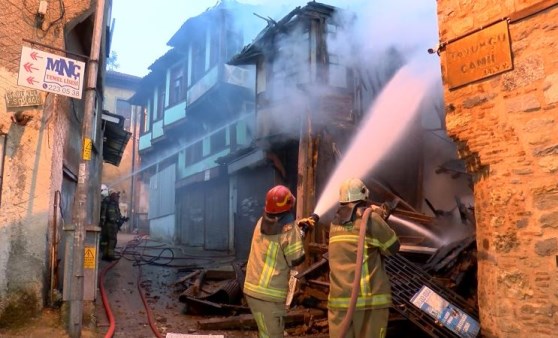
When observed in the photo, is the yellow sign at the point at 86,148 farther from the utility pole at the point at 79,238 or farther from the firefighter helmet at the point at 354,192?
the firefighter helmet at the point at 354,192

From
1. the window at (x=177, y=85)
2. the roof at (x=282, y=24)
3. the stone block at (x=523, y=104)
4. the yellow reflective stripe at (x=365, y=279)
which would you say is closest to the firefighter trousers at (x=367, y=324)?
the yellow reflective stripe at (x=365, y=279)

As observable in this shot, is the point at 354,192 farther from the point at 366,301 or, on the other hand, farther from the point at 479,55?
the point at 479,55

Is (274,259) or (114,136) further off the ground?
(114,136)

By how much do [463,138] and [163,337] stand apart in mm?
4599

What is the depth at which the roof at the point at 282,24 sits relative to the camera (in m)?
11.2

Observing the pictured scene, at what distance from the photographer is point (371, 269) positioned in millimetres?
4230

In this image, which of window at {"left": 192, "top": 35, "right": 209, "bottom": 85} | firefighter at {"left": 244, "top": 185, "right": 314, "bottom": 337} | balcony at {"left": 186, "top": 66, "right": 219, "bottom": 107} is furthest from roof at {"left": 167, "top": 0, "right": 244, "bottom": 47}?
firefighter at {"left": 244, "top": 185, "right": 314, "bottom": 337}

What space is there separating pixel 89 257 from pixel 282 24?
821 centimetres

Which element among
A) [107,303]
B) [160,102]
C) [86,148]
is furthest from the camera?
[160,102]

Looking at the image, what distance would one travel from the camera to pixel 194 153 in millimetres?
21234

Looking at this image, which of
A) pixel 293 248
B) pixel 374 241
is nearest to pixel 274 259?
pixel 293 248

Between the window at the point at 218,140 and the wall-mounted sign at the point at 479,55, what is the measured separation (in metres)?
13.5

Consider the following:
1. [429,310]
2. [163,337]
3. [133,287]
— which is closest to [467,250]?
[429,310]

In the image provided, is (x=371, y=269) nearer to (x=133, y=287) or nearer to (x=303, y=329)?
(x=303, y=329)
